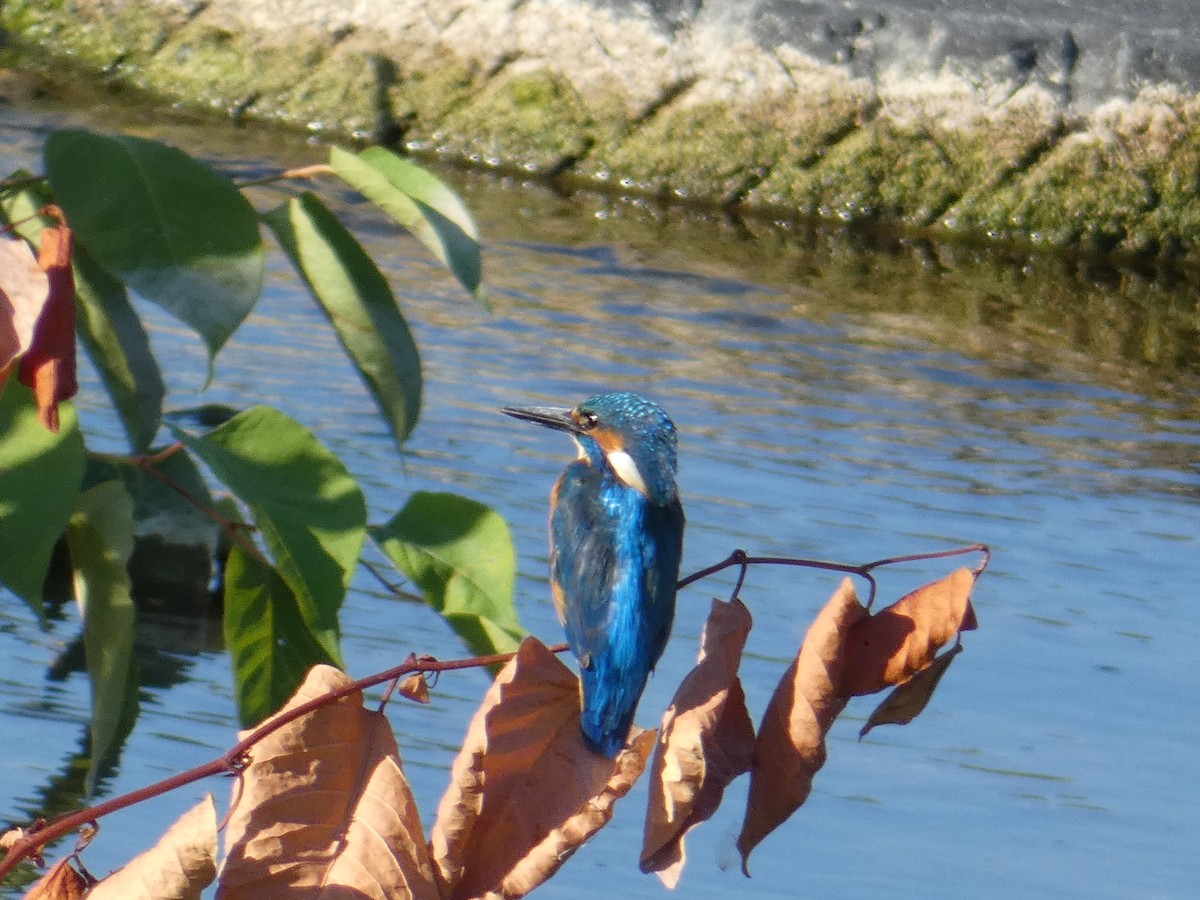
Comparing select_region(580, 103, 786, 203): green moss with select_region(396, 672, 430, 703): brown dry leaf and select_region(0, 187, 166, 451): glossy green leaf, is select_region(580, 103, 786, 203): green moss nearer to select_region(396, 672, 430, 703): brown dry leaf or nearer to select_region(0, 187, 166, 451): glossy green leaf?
select_region(0, 187, 166, 451): glossy green leaf

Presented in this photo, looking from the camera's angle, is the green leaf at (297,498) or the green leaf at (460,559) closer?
the green leaf at (297,498)

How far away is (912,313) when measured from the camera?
6148mm

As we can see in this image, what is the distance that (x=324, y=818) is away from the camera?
1412 millimetres

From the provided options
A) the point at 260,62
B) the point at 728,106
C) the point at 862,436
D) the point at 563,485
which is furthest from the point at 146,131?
the point at 563,485

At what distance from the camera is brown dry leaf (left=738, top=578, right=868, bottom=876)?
143 centimetres

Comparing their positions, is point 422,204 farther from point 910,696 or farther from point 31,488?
point 910,696

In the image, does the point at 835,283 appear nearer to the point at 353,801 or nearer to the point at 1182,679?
the point at 1182,679

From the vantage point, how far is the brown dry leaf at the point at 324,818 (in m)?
1.38

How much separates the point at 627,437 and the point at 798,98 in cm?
524

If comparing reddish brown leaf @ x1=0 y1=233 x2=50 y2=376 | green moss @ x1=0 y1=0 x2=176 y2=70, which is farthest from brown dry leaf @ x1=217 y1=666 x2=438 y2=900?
green moss @ x1=0 y1=0 x2=176 y2=70

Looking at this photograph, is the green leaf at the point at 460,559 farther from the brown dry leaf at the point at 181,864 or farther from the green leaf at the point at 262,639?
the brown dry leaf at the point at 181,864

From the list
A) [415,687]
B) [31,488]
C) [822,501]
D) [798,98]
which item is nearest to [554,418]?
[31,488]

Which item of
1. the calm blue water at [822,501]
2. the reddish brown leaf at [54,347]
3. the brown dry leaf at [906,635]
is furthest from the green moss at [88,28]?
the brown dry leaf at [906,635]

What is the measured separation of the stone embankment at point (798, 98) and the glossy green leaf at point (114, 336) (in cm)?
515
